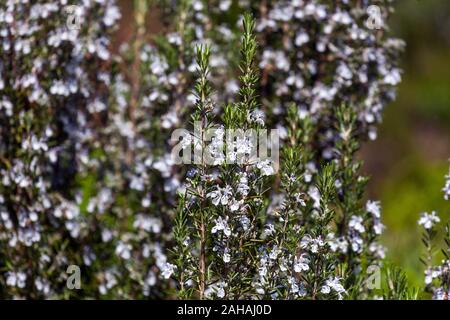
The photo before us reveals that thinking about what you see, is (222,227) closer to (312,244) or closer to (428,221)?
(312,244)

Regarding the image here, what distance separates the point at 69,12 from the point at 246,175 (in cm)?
164

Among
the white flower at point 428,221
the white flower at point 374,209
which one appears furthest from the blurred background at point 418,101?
the white flower at point 428,221

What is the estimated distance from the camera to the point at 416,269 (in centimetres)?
498

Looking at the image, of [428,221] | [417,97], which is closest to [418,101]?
[417,97]

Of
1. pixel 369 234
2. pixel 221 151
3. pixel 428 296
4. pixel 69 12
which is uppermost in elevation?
pixel 69 12

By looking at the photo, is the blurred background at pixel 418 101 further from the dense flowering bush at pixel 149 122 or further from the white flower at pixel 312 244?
the white flower at pixel 312 244

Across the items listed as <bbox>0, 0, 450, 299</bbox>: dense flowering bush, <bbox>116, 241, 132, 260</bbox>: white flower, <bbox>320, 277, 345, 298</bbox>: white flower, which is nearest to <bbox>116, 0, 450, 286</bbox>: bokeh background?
<bbox>0, 0, 450, 299</bbox>: dense flowering bush

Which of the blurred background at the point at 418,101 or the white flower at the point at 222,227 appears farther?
the blurred background at the point at 418,101

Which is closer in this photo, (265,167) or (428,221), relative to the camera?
(265,167)

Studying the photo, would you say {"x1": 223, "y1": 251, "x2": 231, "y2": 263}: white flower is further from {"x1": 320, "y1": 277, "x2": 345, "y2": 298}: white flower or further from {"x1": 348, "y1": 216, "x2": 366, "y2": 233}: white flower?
{"x1": 348, "y1": 216, "x2": 366, "y2": 233}: white flower

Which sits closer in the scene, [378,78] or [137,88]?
[378,78]
